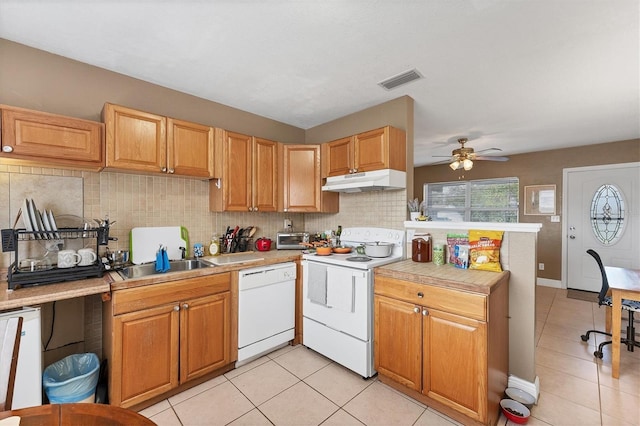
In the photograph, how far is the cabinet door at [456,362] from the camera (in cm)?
166

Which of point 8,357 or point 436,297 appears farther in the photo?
point 436,297

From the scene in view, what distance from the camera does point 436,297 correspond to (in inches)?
72.9

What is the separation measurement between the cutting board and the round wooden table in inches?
67.0

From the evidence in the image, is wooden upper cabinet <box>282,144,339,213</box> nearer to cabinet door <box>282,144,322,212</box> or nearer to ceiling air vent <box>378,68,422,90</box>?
cabinet door <box>282,144,322,212</box>

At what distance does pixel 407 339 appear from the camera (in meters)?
1.99

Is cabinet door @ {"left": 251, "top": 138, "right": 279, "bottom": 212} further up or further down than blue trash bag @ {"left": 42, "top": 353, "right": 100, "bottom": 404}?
further up

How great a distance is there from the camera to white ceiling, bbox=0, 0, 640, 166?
1.60 metres

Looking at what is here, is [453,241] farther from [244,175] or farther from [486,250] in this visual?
[244,175]

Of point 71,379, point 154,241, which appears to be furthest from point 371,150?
point 71,379

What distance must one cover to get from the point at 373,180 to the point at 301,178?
Answer: 0.91 m

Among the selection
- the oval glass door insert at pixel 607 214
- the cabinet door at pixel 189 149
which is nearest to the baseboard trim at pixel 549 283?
the oval glass door insert at pixel 607 214

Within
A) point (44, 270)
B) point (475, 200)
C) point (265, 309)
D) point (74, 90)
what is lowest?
point (265, 309)

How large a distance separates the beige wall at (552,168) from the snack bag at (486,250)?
397 centimetres

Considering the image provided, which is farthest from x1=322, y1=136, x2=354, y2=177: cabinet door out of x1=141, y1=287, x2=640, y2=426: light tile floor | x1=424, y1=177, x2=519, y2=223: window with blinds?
x1=424, y1=177, x2=519, y2=223: window with blinds
